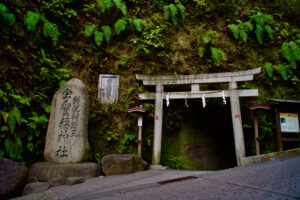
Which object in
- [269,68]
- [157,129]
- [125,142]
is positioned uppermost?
[269,68]

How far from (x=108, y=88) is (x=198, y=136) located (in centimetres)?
434

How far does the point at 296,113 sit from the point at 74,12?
939cm

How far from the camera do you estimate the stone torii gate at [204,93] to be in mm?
5897

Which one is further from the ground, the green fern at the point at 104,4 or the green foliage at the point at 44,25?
the green fern at the point at 104,4

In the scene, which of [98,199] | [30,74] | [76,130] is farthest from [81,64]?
[98,199]

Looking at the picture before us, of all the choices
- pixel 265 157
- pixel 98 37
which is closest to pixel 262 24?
pixel 265 157

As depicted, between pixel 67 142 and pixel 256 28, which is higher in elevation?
pixel 256 28

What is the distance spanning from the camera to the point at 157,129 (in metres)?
6.35

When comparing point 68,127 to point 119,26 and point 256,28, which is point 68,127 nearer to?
point 119,26

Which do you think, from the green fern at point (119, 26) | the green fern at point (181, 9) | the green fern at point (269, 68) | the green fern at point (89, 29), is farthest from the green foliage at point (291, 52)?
the green fern at point (89, 29)

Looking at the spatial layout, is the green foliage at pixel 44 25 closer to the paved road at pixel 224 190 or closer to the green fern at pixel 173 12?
the green fern at pixel 173 12

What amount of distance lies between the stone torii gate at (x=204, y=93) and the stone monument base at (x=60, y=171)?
2.17 m

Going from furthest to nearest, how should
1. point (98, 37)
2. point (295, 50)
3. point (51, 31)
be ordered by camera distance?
point (295, 50), point (98, 37), point (51, 31)

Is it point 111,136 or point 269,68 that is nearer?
point 111,136
